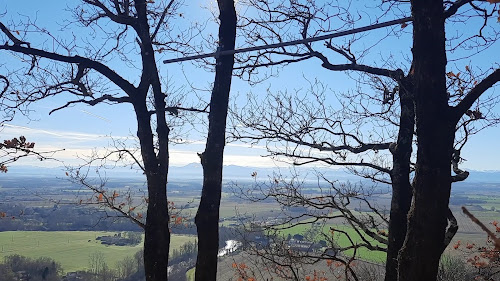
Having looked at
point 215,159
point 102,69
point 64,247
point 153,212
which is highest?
point 102,69

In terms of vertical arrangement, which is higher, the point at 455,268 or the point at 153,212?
the point at 153,212

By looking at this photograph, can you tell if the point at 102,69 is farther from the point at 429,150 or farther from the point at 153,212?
the point at 429,150

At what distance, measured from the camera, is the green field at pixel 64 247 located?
127ft

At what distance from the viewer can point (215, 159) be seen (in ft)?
12.6

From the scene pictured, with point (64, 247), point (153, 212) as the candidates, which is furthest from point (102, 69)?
point (64, 247)

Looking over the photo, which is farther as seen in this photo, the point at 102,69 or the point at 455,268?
the point at 455,268

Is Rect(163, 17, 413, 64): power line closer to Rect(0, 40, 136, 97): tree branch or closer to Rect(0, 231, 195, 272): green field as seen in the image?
Rect(0, 40, 136, 97): tree branch

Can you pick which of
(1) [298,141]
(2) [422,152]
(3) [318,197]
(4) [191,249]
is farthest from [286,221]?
(4) [191,249]

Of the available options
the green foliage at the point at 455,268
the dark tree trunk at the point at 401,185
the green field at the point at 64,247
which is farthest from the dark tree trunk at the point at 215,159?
the green field at the point at 64,247

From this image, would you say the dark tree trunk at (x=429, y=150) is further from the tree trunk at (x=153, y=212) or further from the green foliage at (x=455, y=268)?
the green foliage at (x=455, y=268)

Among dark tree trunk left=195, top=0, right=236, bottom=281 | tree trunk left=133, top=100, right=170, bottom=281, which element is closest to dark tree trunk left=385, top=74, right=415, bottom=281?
dark tree trunk left=195, top=0, right=236, bottom=281

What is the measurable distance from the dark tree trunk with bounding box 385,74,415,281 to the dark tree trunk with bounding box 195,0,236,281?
190 cm

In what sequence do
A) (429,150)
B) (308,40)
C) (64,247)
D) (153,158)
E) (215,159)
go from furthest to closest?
(64,247), (153,158), (215,159), (308,40), (429,150)

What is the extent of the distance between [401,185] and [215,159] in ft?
6.70
